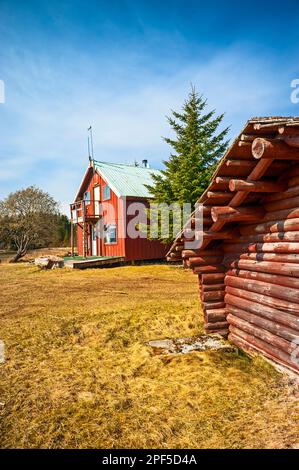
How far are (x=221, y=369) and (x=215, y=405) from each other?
1.21 meters

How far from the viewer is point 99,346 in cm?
739

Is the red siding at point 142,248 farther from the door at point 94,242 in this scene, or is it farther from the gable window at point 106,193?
the door at point 94,242

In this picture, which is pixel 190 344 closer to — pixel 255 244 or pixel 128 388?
pixel 128 388

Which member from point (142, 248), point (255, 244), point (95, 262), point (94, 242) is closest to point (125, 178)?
point (142, 248)

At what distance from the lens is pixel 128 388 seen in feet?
17.8

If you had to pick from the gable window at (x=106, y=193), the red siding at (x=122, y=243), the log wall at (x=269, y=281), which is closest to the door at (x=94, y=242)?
the red siding at (x=122, y=243)

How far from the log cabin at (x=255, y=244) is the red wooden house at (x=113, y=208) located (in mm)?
15220

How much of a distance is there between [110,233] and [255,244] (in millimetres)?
19834

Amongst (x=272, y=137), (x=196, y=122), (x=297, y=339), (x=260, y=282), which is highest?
(x=196, y=122)

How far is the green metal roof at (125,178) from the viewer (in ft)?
79.0

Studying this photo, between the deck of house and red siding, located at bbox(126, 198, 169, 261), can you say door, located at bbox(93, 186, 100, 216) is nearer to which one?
red siding, located at bbox(126, 198, 169, 261)

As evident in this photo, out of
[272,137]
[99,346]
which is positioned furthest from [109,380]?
[272,137]

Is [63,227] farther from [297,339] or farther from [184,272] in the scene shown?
[297,339]

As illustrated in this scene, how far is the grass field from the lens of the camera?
408 cm
